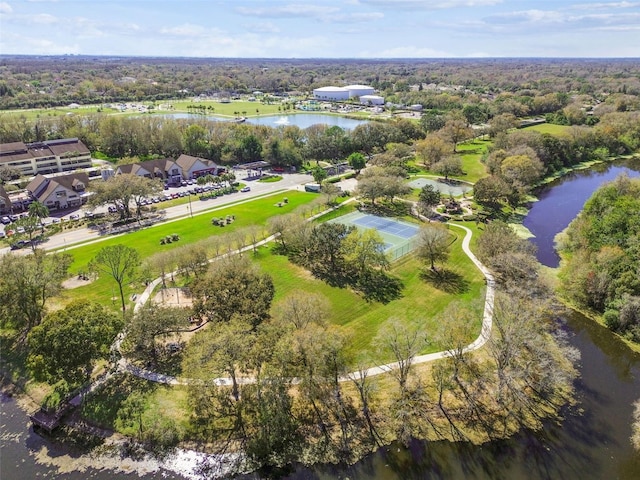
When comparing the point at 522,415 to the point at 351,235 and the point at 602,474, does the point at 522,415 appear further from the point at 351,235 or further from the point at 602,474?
the point at 351,235

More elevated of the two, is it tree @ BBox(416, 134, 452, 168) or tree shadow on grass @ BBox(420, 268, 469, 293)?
tree @ BBox(416, 134, 452, 168)

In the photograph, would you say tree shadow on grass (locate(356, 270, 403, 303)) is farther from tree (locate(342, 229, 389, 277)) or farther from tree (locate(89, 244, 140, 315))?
tree (locate(89, 244, 140, 315))

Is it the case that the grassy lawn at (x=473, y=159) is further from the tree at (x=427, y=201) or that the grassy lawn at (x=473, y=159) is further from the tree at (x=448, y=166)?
the tree at (x=427, y=201)

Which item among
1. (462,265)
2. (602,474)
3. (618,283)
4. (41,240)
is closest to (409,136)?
(462,265)

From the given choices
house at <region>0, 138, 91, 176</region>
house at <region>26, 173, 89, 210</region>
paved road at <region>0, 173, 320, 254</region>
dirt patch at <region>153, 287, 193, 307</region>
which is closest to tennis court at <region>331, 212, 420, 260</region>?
paved road at <region>0, 173, 320, 254</region>

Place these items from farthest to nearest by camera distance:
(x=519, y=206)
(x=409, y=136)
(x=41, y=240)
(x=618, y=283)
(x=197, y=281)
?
(x=409, y=136)
(x=519, y=206)
(x=41, y=240)
(x=618, y=283)
(x=197, y=281)

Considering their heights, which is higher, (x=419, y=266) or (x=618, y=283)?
(x=618, y=283)

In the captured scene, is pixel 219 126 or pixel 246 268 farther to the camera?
pixel 219 126

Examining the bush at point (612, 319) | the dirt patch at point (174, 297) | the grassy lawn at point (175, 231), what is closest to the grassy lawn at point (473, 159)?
the grassy lawn at point (175, 231)
